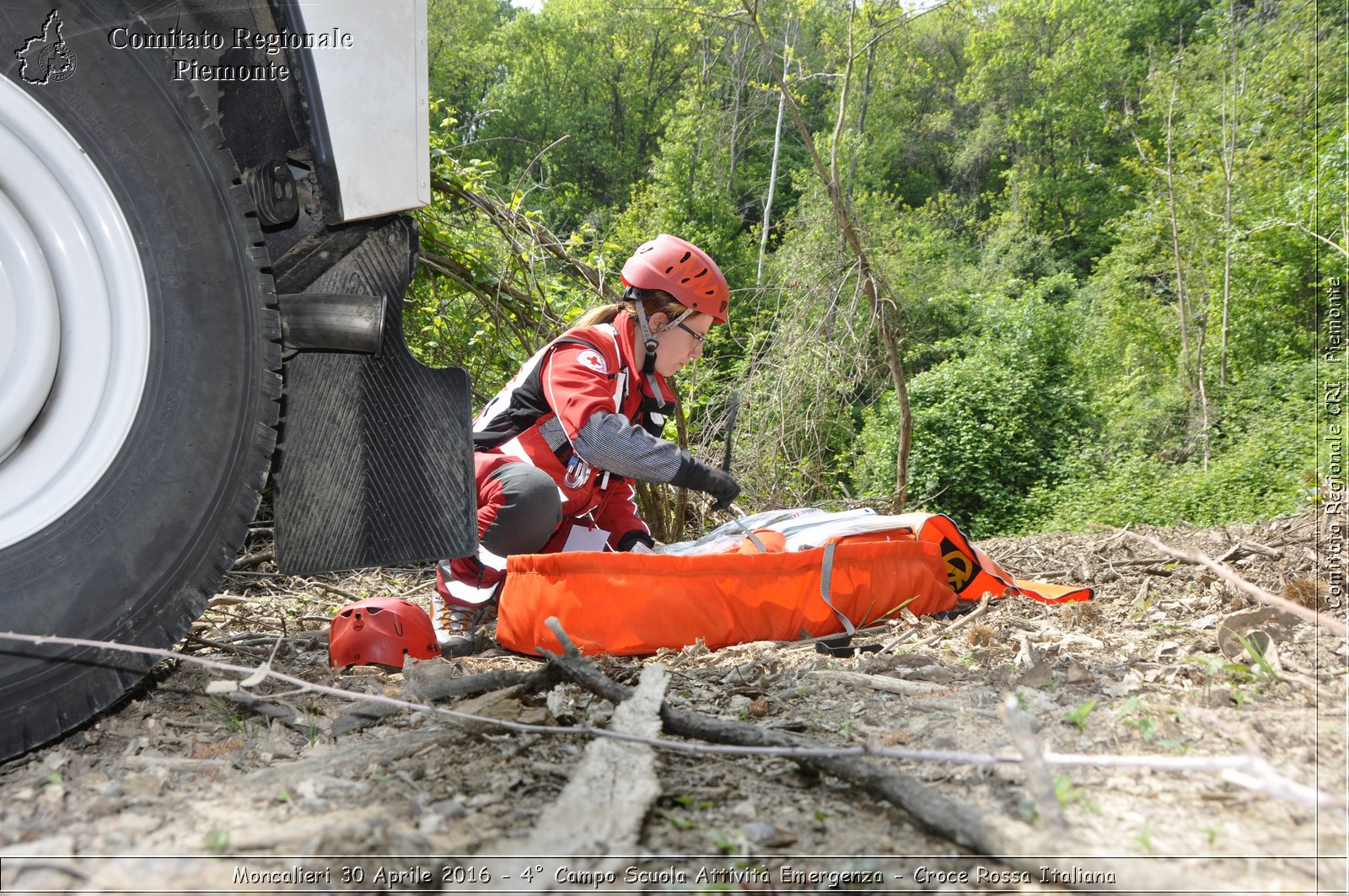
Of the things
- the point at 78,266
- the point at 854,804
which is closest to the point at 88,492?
the point at 78,266

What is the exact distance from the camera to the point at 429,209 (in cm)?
464

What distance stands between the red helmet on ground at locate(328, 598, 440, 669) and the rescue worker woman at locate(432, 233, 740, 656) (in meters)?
0.58

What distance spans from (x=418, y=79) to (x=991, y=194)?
45.5 meters

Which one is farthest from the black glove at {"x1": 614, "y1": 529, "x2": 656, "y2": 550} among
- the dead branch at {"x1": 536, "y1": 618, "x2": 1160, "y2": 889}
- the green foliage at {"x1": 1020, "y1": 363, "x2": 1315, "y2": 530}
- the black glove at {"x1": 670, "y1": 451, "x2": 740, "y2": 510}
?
the green foliage at {"x1": 1020, "y1": 363, "x2": 1315, "y2": 530}

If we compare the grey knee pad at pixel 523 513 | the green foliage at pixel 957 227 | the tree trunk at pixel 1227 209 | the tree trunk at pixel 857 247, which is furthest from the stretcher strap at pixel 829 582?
the tree trunk at pixel 1227 209

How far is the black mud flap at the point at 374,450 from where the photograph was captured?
202 cm

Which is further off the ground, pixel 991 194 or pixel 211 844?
pixel 991 194

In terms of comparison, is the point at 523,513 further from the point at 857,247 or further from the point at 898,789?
the point at 857,247

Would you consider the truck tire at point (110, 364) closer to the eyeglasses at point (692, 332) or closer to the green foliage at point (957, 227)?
the eyeglasses at point (692, 332)

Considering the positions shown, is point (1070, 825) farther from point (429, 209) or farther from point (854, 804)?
point (429, 209)

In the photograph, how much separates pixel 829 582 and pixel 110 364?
86.7 inches

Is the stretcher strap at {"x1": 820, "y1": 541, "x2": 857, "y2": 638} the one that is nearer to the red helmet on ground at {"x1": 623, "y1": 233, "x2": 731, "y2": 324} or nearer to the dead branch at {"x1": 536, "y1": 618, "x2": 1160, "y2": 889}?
the red helmet on ground at {"x1": 623, "y1": 233, "x2": 731, "y2": 324}

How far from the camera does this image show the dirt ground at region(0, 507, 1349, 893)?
111cm

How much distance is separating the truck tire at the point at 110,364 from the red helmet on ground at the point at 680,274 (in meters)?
2.08
